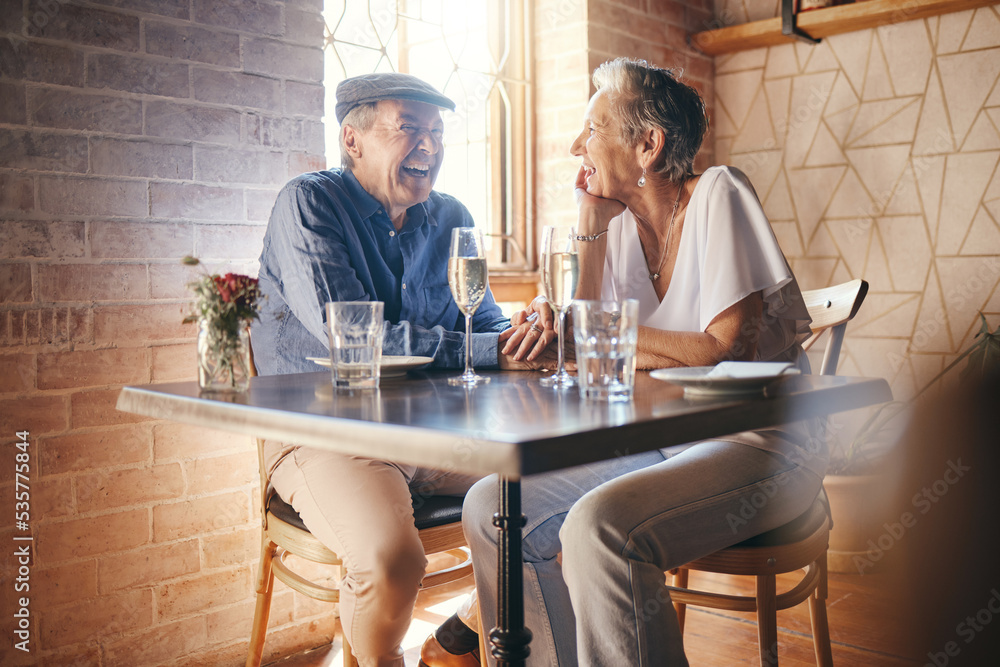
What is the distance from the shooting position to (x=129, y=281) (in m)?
1.90

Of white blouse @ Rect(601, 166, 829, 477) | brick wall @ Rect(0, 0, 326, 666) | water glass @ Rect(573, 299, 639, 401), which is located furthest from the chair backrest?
brick wall @ Rect(0, 0, 326, 666)

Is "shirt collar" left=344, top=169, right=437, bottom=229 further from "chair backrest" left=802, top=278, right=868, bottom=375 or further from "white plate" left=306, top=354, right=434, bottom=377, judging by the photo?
"chair backrest" left=802, top=278, right=868, bottom=375

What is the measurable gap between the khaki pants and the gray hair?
2.75ft

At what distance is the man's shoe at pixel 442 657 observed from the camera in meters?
1.80

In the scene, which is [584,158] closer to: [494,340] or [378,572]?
[494,340]

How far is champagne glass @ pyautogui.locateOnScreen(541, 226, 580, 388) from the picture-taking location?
129 cm

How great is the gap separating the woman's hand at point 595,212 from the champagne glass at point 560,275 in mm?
467

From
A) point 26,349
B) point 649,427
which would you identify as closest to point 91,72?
point 26,349

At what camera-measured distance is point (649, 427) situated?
89 centimetres

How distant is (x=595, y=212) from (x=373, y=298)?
0.54 meters

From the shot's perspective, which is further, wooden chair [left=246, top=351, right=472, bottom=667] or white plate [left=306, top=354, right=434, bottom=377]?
wooden chair [left=246, top=351, right=472, bottom=667]

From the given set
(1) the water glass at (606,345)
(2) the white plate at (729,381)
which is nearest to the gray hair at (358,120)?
(1) the water glass at (606,345)

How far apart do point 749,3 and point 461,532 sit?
272 cm

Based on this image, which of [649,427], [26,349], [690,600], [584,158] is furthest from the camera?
[584,158]
